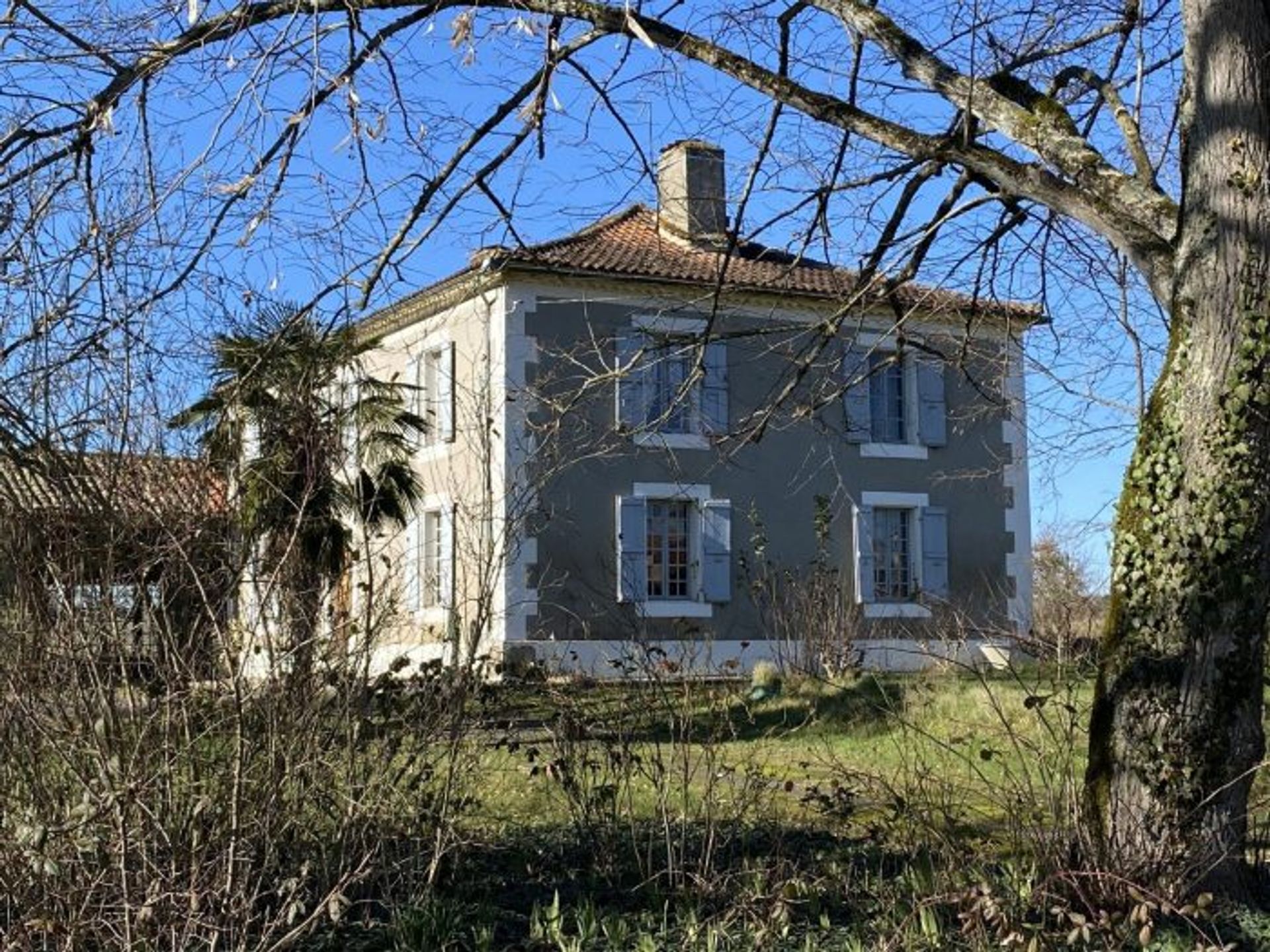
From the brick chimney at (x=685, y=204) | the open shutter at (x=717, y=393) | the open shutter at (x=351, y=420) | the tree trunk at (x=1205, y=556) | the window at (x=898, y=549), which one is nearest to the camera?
the open shutter at (x=351, y=420)

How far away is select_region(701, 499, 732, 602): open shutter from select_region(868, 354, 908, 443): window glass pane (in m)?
2.86

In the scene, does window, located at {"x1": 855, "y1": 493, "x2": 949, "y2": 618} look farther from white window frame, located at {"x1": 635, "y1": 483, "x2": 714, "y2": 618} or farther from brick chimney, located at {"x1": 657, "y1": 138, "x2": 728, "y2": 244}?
brick chimney, located at {"x1": 657, "y1": 138, "x2": 728, "y2": 244}

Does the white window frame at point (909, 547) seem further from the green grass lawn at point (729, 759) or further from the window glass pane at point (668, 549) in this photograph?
the green grass lawn at point (729, 759)

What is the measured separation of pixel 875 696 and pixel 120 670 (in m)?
9.02

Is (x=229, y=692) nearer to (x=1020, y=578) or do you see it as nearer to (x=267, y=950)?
(x=267, y=950)

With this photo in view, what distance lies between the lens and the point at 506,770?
7504 millimetres

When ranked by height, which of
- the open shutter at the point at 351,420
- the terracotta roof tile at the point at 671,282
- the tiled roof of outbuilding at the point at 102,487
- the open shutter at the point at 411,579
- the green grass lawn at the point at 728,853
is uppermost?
the terracotta roof tile at the point at 671,282

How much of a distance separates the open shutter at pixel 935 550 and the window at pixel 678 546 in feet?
10.9

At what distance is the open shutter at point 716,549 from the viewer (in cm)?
2059

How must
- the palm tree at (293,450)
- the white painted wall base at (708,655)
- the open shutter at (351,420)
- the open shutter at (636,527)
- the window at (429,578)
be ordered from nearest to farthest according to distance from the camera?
the palm tree at (293,450) < the open shutter at (351,420) < the window at (429,578) < the white painted wall base at (708,655) < the open shutter at (636,527)

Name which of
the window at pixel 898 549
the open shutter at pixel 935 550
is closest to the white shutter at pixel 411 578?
the window at pixel 898 549

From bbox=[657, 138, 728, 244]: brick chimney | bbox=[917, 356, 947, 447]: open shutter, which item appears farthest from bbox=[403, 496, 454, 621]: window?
bbox=[917, 356, 947, 447]: open shutter

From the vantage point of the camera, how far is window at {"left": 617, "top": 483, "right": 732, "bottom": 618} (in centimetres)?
2017

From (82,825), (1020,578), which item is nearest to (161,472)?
(82,825)
